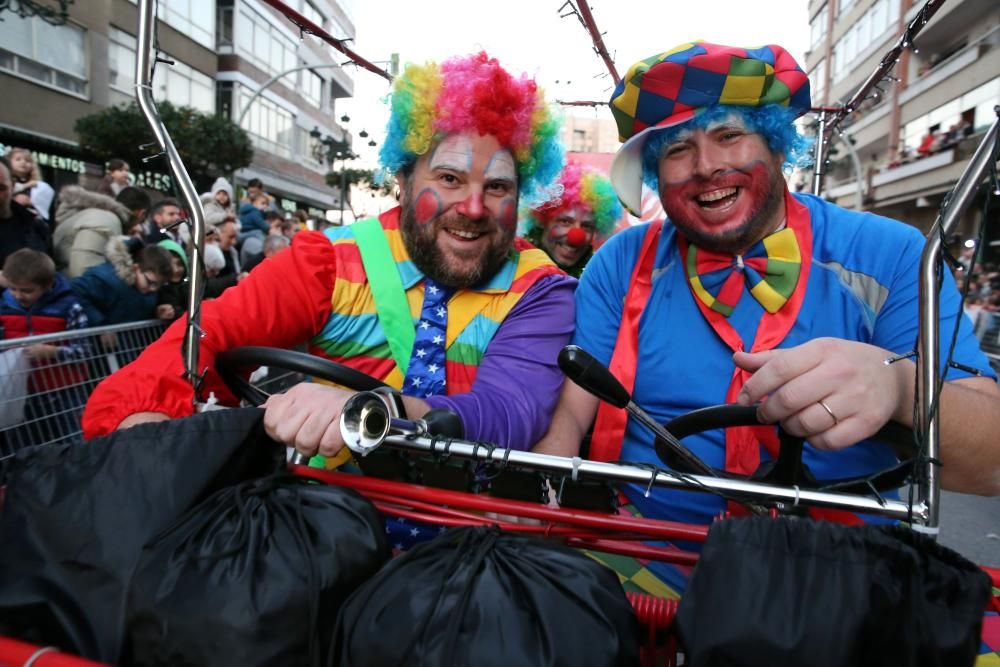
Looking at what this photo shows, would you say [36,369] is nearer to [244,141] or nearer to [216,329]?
[216,329]

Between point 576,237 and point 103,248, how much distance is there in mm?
3254

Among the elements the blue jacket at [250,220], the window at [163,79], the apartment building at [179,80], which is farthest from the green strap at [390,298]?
the window at [163,79]

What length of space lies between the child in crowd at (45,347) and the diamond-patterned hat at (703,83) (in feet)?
8.24

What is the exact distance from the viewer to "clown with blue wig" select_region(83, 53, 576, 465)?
193cm

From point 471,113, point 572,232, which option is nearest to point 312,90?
point 572,232

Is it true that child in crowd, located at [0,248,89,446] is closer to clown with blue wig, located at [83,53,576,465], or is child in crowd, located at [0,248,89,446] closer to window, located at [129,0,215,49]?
clown with blue wig, located at [83,53,576,465]

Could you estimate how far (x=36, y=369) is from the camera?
268 cm

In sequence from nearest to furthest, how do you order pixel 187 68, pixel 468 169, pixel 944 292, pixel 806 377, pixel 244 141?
pixel 806 377 → pixel 944 292 → pixel 468 169 → pixel 244 141 → pixel 187 68

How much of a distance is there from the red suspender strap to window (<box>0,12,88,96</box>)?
724 inches

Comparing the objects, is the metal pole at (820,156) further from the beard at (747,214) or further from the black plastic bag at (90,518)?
the black plastic bag at (90,518)

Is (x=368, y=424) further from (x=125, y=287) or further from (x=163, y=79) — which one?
(x=163, y=79)

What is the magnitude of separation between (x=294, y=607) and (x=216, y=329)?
119 cm

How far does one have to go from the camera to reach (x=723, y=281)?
6.29ft

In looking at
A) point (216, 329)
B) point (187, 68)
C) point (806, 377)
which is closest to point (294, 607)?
point (806, 377)
